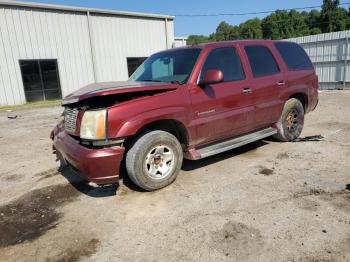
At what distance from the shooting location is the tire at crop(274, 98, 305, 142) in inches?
233

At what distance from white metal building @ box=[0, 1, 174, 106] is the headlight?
14296 millimetres

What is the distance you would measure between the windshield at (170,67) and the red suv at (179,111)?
21 millimetres

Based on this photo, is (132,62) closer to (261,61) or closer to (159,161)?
(261,61)

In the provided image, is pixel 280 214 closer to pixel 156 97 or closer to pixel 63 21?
pixel 156 97

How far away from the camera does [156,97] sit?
13.2 ft

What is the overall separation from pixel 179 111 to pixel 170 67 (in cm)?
104

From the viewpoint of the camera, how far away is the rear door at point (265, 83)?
5230 millimetres

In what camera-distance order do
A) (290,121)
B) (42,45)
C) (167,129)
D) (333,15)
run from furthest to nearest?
(333,15) < (42,45) < (290,121) < (167,129)

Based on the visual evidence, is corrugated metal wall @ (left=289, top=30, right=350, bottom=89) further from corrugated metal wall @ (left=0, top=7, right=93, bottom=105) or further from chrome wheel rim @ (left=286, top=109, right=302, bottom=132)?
corrugated metal wall @ (left=0, top=7, right=93, bottom=105)

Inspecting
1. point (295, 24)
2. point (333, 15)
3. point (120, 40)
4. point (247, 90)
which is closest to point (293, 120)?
point (247, 90)

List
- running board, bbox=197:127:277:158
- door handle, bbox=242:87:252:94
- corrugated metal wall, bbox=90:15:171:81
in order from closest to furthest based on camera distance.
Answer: running board, bbox=197:127:277:158 → door handle, bbox=242:87:252:94 → corrugated metal wall, bbox=90:15:171:81

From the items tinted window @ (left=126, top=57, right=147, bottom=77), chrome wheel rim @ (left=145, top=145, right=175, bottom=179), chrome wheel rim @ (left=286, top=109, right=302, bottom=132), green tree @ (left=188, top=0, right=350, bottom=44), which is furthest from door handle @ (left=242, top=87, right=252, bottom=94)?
green tree @ (left=188, top=0, right=350, bottom=44)

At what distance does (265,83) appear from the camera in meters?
5.34

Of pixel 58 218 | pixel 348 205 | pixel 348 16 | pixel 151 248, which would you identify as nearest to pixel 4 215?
pixel 58 218
